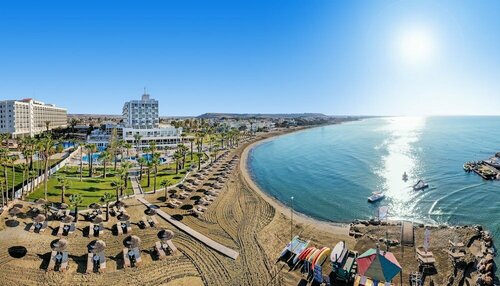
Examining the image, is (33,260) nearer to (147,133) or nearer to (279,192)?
(279,192)

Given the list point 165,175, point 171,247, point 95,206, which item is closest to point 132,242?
point 171,247

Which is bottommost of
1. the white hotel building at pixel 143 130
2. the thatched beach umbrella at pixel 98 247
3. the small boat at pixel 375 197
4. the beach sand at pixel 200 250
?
the beach sand at pixel 200 250

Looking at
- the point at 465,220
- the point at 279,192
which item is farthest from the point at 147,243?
the point at 465,220

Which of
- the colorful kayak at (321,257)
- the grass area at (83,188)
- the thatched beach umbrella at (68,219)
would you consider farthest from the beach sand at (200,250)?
the grass area at (83,188)

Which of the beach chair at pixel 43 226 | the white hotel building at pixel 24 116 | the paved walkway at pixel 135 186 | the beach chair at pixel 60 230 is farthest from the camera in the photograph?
the white hotel building at pixel 24 116

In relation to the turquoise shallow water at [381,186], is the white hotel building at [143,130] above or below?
above

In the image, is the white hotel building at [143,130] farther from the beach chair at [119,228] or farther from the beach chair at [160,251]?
the beach chair at [160,251]

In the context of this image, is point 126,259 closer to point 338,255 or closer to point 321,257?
point 321,257
